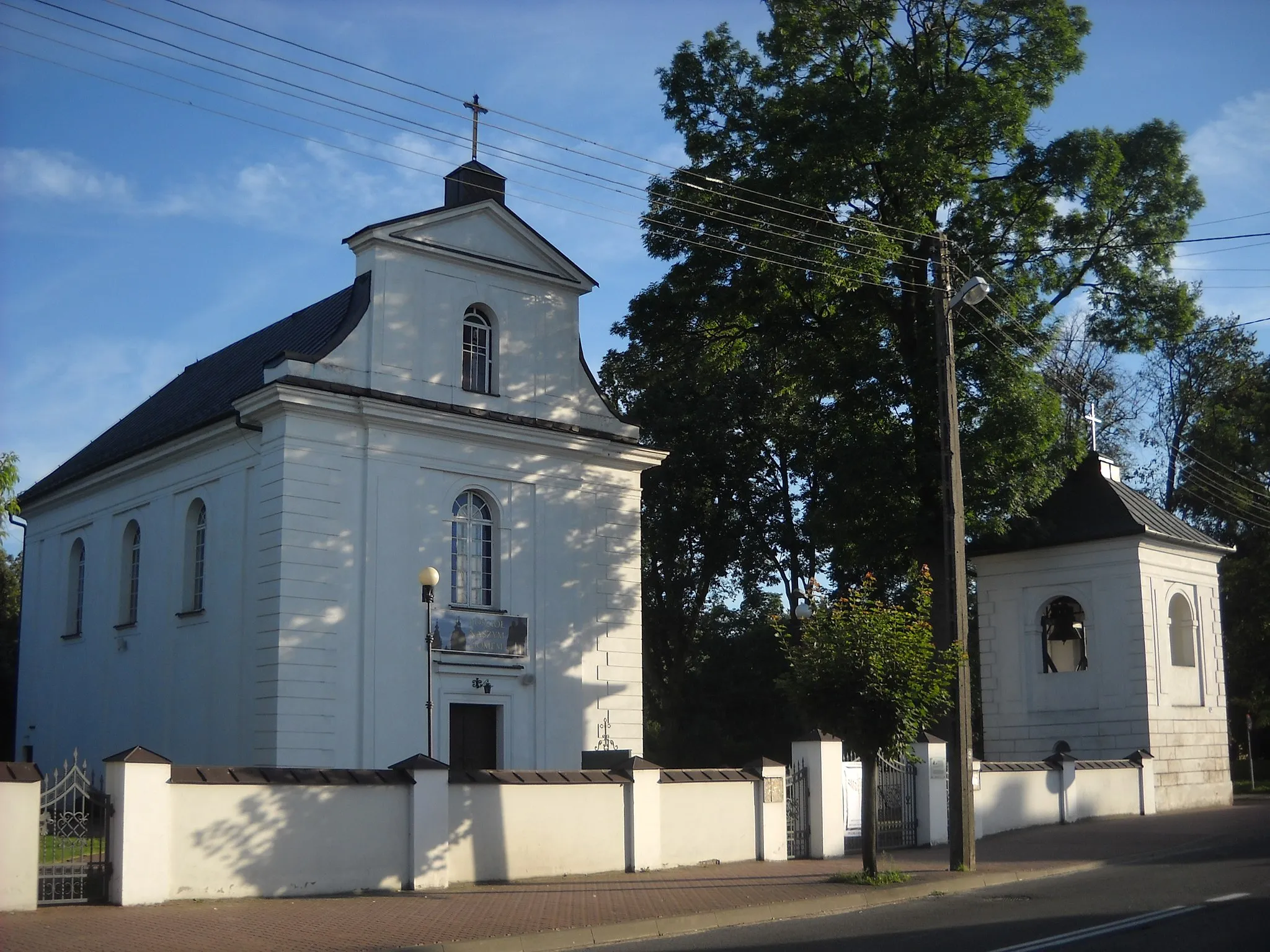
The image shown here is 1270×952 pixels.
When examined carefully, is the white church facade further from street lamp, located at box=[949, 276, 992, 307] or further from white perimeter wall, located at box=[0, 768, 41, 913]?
street lamp, located at box=[949, 276, 992, 307]

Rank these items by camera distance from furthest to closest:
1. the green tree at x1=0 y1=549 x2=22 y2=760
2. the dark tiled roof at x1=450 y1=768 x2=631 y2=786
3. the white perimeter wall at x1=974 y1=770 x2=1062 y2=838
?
1. the green tree at x1=0 y1=549 x2=22 y2=760
2. the white perimeter wall at x1=974 y1=770 x2=1062 y2=838
3. the dark tiled roof at x1=450 y1=768 x2=631 y2=786

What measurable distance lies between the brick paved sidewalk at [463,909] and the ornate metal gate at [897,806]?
4.63 ft

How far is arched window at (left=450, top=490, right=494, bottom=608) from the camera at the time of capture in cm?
2467

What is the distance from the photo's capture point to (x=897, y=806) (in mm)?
23016

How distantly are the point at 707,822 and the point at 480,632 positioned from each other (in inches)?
259

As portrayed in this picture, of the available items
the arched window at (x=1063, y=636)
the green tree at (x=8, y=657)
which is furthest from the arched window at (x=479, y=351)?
the green tree at (x=8, y=657)

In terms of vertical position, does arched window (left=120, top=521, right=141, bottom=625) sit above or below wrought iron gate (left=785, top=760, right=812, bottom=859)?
above

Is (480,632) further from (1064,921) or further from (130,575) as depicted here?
(1064,921)

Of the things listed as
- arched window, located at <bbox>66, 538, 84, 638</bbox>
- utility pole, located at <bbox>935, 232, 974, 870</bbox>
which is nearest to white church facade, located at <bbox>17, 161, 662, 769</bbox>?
arched window, located at <bbox>66, 538, 84, 638</bbox>

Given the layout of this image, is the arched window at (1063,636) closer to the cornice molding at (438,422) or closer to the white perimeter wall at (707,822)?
the cornice molding at (438,422)

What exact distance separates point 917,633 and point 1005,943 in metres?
5.95

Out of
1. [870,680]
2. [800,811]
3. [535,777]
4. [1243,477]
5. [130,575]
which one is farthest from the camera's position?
[1243,477]

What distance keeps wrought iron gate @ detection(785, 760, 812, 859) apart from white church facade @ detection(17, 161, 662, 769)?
560 centimetres

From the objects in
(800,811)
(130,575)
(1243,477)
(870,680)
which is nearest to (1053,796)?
(800,811)
